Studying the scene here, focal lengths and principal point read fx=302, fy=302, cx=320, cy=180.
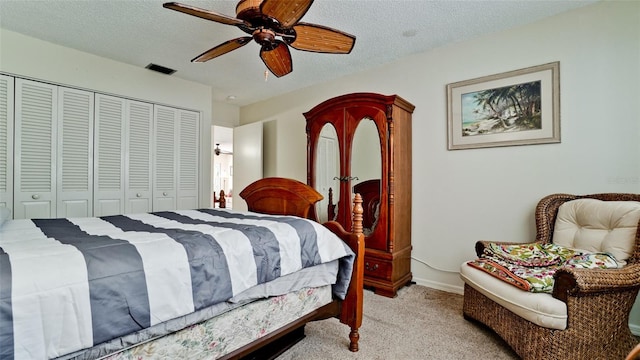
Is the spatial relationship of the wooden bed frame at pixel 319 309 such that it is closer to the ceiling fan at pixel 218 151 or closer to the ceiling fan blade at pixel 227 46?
the ceiling fan blade at pixel 227 46

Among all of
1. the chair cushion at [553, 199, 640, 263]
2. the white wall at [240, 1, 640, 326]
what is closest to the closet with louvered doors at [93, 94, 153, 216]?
the white wall at [240, 1, 640, 326]

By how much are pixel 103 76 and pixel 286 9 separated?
282cm

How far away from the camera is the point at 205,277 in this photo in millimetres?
1191

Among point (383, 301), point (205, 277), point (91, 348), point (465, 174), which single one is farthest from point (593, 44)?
point (91, 348)

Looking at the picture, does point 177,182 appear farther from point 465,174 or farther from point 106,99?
point 465,174

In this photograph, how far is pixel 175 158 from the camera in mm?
3893

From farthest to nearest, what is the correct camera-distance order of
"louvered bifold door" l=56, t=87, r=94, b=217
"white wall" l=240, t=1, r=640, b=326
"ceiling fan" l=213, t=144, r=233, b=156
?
1. "ceiling fan" l=213, t=144, r=233, b=156
2. "louvered bifold door" l=56, t=87, r=94, b=217
3. "white wall" l=240, t=1, r=640, b=326

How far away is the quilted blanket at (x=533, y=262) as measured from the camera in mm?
1652

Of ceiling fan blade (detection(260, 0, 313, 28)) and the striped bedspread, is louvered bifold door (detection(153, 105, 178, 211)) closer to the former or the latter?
the striped bedspread

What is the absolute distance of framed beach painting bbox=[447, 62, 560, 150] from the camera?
7.91 ft

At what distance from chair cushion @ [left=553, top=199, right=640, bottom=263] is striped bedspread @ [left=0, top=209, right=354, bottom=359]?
67.5 inches

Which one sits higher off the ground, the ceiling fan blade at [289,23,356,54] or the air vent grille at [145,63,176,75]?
the air vent grille at [145,63,176,75]

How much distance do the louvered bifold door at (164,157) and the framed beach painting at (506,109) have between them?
129 inches

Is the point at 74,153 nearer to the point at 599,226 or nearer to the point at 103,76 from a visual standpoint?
the point at 103,76
